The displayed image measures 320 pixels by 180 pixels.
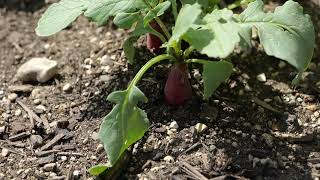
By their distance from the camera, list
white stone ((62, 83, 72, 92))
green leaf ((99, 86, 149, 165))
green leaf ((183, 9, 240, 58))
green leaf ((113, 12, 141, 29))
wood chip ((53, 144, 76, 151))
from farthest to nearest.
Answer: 1. white stone ((62, 83, 72, 92))
2. wood chip ((53, 144, 76, 151))
3. green leaf ((113, 12, 141, 29))
4. green leaf ((99, 86, 149, 165))
5. green leaf ((183, 9, 240, 58))

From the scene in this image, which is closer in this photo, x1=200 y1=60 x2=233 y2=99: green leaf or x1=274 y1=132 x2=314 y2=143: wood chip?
x1=200 y1=60 x2=233 y2=99: green leaf

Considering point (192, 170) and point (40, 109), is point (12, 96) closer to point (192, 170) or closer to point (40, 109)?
point (40, 109)

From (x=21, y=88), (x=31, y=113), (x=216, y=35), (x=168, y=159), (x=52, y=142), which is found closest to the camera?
(x=216, y=35)

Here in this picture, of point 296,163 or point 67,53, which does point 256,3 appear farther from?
point 67,53

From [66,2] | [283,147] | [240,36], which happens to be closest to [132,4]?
[66,2]

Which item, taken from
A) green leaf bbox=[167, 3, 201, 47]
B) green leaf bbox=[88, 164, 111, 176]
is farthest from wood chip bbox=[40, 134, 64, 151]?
green leaf bbox=[167, 3, 201, 47]

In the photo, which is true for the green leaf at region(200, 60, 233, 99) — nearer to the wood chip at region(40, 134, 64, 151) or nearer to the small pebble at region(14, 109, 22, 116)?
the wood chip at region(40, 134, 64, 151)

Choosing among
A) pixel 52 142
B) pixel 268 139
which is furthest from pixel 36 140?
pixel 268 139
